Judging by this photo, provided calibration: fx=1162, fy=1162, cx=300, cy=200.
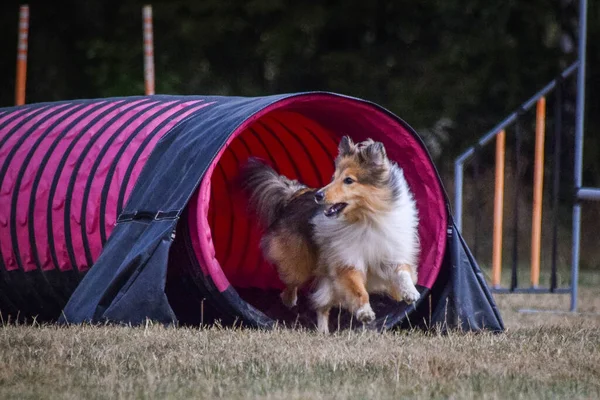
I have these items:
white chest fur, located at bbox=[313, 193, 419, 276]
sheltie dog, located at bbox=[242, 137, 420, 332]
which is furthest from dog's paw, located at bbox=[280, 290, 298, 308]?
white chest fur, located at bbox=[313, 193, 419, 276]

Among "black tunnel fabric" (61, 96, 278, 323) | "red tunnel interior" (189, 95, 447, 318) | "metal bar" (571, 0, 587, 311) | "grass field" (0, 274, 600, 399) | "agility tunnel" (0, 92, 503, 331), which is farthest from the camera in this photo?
"metal bar" (571, 0, 587, 311)

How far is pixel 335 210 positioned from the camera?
6.77 m

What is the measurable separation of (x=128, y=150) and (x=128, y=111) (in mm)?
679

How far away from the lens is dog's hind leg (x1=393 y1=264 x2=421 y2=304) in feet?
21.8

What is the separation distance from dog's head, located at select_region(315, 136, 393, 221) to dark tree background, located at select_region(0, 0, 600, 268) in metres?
10.0

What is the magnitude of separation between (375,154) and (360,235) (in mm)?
513

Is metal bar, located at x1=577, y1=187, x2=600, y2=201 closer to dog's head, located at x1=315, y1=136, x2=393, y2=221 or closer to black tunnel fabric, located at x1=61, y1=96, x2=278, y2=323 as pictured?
dog's head, located at x1=315, y1=136, x2=393, y2=221

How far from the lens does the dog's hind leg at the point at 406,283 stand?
6.64 metres

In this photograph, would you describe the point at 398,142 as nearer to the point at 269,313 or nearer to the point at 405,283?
the point at 405,283

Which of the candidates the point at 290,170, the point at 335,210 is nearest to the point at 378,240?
the point at 335,210

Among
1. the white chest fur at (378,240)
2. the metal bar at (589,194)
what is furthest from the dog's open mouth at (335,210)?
the metal bar at (589,194)

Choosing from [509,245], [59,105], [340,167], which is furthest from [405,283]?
[509,245]

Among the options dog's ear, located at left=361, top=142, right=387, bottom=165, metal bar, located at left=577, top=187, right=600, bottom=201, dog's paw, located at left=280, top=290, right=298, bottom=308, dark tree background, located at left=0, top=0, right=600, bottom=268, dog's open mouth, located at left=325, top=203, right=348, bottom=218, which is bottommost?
dog's paw, located at left=280, top=290, right=298, bottom=308

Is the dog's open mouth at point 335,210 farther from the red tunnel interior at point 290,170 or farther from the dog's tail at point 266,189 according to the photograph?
the dog's tail at point 266,189
